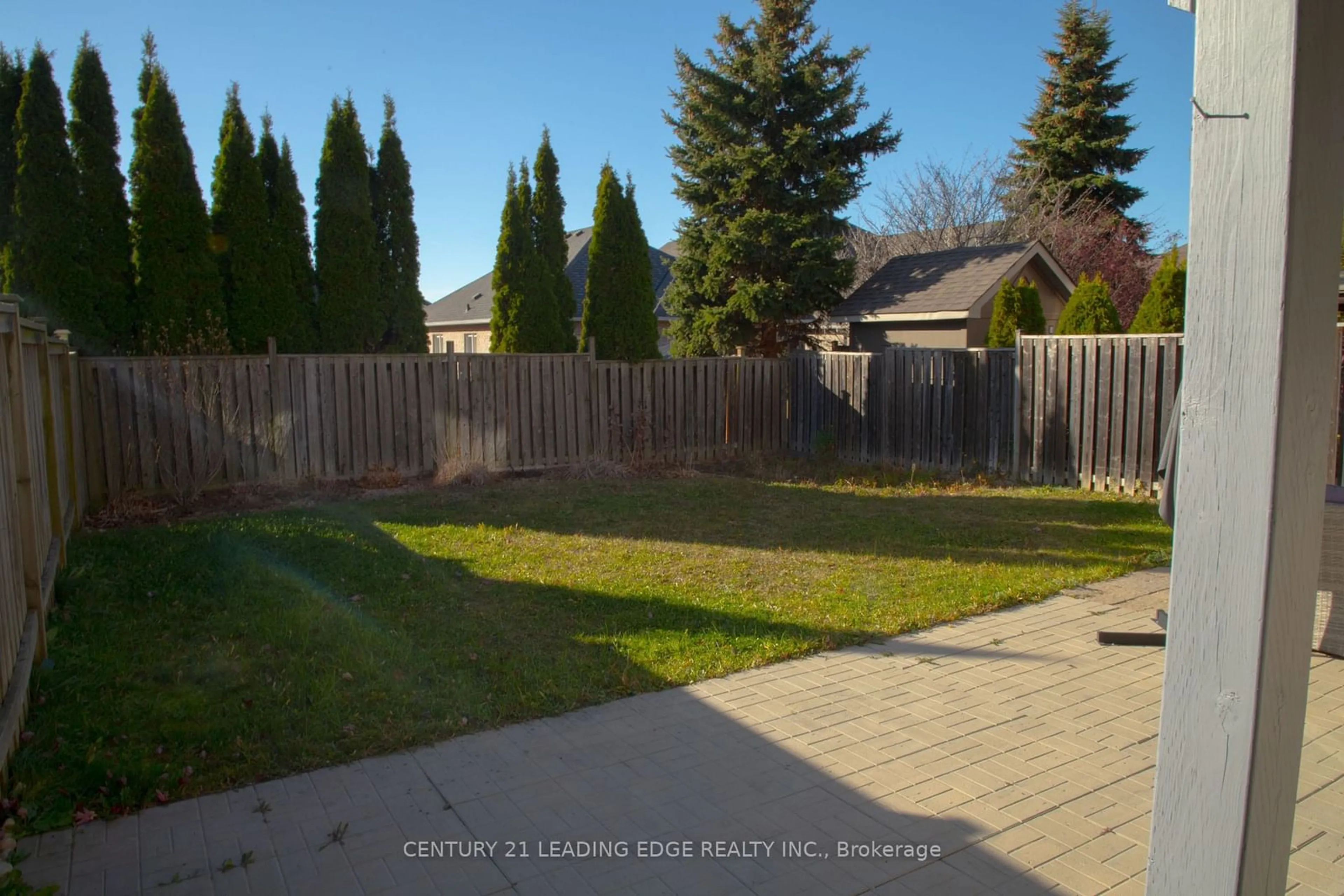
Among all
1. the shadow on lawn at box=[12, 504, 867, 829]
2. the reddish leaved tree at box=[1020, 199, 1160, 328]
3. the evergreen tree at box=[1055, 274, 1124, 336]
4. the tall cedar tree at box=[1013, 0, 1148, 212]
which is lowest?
the shadow on lawn at box=[12, 504, 867, 829]

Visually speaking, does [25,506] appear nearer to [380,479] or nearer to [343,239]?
[380,479]

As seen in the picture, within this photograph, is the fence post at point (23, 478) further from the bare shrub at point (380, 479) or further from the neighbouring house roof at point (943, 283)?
the neighbouring house roof at point (943, 283)

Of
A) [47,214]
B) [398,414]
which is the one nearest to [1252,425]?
[398,414]

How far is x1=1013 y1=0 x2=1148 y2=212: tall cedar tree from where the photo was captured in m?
26.6

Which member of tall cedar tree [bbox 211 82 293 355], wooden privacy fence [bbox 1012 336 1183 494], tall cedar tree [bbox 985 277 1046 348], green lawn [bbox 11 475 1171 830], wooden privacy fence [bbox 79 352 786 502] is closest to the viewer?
green lawn [bbox 11 475 1171 830]

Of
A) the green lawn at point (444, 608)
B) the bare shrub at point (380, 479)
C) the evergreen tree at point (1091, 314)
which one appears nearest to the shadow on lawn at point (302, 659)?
the green lawn at point (444, 608)

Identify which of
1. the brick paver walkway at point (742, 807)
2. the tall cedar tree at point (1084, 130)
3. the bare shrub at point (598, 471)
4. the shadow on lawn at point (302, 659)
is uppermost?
the tall cedar tree at point (1084, 130)

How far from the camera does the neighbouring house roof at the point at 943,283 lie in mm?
16359

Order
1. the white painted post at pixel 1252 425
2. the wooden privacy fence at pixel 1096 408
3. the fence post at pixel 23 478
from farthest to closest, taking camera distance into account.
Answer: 1. the wooden privacy fence at pixel 1096 408
2. the fence post at pixel 23 478
3. the white painted post at pixel 1252 425

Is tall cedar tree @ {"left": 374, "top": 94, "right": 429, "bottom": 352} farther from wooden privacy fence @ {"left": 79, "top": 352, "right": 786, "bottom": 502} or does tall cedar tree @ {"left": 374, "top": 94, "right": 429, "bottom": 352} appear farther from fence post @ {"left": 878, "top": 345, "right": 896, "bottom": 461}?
fence post @ {"left": 878, "top": 345, "right": 896, "bottom": 461}

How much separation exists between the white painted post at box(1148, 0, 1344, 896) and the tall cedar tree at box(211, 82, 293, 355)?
39.3 ft

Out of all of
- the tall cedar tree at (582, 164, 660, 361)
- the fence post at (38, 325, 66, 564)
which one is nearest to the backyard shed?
the tall cedar tree at (582, 164, 660, 361)

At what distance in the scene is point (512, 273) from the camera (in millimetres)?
13930

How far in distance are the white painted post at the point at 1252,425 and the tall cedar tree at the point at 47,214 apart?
38.6 ft
